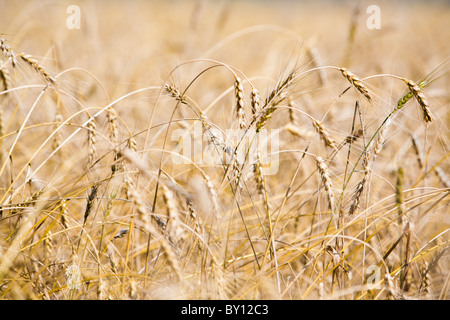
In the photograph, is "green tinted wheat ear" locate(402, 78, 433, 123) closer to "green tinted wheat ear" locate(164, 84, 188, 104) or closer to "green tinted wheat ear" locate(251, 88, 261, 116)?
"green tinted wheat ear" locate(251, 88, 261, 116)

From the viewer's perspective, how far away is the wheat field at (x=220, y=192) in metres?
1.13

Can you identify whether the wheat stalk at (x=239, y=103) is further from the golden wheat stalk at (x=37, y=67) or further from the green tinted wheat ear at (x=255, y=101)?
the golden wheat stalk at (x=37, y=67)

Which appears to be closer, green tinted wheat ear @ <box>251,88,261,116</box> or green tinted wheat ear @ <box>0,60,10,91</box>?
green tinted wheat ear @ <box>251,88,261,116</box>

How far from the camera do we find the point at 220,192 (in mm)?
1189

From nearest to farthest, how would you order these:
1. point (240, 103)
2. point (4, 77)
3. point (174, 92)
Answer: point (240, 103), point (174, 92), point (4, 77)

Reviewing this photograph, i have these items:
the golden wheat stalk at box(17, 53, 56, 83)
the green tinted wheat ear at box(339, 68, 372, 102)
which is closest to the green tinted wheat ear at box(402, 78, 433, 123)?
the green tinted wheat ear at box(339, 68, 372, 102)

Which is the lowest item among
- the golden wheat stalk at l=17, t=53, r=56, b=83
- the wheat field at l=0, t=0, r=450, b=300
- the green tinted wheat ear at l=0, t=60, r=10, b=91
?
the wheat field at l=0, t=0, r=450, b=300

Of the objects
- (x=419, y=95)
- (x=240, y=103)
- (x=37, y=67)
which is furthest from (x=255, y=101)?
(x=37, y=67)

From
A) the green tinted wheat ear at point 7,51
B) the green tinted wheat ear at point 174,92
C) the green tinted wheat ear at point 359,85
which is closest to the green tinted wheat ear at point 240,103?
the green tinted wheat ear at point 174,92

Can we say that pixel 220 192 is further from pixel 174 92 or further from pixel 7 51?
pixel 7 51

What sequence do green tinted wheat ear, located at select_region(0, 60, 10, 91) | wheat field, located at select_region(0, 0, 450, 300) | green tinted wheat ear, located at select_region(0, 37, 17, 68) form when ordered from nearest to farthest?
wheat field, located at select_region(0, 0, 450, 300) → green tinted wheat ear, located at select_region(0, 37, 17, 68) → green tinted wheat ear, located at select_region(0, 60, 10, 91)

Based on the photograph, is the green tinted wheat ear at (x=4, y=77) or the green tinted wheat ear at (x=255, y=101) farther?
the green tinted wheat ear at (x=4, y=77)

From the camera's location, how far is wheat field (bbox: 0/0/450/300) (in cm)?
113
